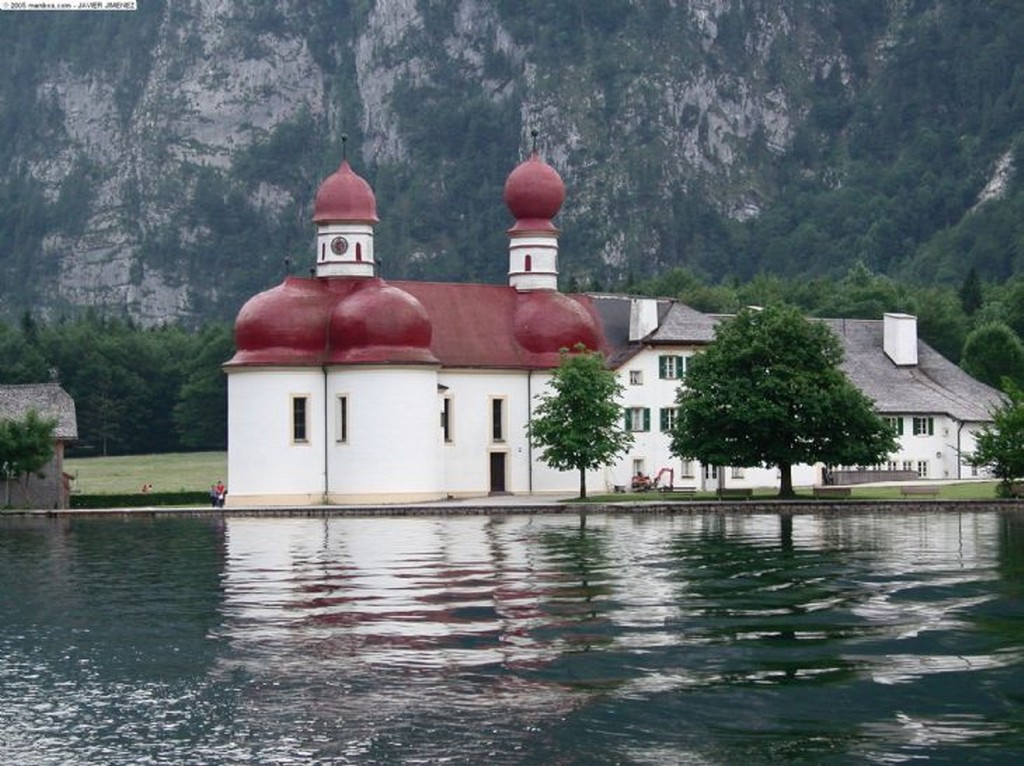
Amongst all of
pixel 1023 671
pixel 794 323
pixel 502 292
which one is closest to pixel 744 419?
pixel 794 323

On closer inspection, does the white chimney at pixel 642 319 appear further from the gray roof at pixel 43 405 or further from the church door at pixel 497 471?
the gray roof at pixel 43 405

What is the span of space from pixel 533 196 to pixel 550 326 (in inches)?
301

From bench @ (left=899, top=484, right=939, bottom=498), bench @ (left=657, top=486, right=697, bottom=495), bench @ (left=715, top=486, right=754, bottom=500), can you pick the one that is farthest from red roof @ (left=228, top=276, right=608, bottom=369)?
bench @ (left=899, top=484, right=939, bottom=498)

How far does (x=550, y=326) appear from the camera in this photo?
108 m

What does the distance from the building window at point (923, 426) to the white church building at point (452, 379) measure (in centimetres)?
8

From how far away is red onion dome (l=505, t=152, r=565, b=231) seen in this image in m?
111

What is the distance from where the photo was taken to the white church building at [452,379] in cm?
9988

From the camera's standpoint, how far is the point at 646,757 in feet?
103

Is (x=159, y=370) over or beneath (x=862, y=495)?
over

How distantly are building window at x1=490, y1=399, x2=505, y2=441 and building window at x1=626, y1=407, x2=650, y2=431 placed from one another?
259 inches

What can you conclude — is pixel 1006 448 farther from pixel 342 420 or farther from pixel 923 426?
pixel 342 420

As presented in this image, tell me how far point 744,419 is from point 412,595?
43.2 metres

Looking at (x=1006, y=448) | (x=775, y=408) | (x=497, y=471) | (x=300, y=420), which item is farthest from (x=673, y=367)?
(x=1006, y=448)

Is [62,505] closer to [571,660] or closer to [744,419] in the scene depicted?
[744,419]
